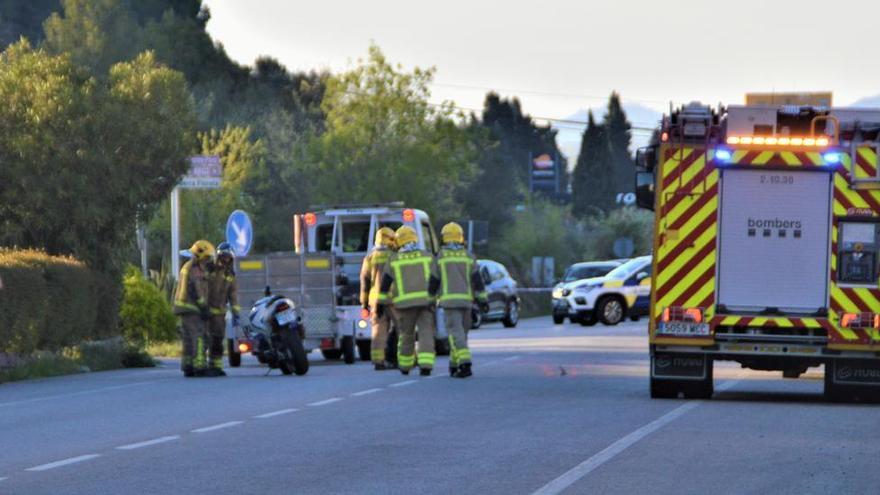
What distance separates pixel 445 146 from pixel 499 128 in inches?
3489

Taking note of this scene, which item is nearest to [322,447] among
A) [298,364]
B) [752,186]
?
[752,186]

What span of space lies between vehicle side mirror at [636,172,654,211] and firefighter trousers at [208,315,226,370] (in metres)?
7.45

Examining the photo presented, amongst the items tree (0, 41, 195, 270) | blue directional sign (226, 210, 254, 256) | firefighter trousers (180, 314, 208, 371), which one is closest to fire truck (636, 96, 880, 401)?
firefighter trousers (180, 314, 208, 371)

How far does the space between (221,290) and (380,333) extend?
2.17 m

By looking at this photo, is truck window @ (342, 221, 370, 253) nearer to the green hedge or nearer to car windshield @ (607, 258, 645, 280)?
the green hedge

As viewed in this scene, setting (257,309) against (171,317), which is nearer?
(257,309)

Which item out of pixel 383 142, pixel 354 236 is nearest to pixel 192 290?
pixel 354 236

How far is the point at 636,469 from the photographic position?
41.2ft

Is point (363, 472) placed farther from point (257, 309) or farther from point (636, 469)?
point (257, 309)

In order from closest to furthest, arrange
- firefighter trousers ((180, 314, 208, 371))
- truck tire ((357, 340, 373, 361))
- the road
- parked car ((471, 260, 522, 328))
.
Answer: the road → firefighter trousers ((180, 314, 208, 371)) → truck tire ((357, 340, 373, 361)) → parked car ((471, 260, 522, 328))

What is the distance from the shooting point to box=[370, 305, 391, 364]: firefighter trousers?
25.1 meters

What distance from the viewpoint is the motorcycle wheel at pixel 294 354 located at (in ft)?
80.8

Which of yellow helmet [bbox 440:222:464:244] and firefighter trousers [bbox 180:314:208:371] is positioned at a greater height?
yellow helmet [bbox 440:222:464:244]

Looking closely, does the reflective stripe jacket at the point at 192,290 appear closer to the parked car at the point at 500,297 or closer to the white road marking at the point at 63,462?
the white road marking at the point at 63,462
